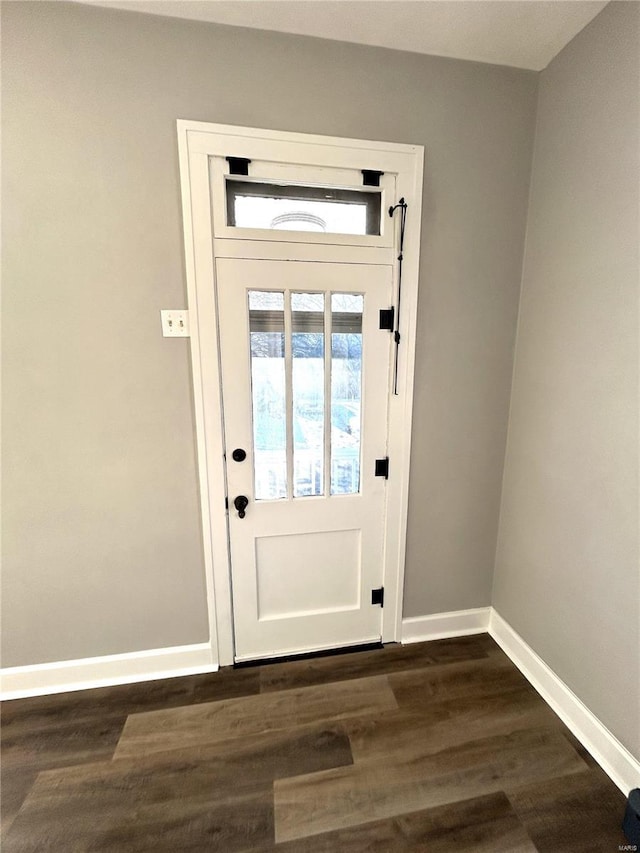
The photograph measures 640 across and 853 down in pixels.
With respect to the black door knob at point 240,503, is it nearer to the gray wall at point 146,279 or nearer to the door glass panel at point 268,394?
the door glass panel at point 268,394

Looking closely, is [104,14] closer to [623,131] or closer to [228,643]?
[623,131]

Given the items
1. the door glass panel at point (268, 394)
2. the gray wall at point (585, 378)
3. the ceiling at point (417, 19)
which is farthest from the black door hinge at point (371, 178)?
the gray wall at point (585, 378)

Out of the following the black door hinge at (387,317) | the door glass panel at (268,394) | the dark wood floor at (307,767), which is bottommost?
the dark wood floor at (307,767)

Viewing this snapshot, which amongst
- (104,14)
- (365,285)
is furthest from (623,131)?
(104,14)

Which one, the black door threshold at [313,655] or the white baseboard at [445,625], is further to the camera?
the white baseboard at [445,625]

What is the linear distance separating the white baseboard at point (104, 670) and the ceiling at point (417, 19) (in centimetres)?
263

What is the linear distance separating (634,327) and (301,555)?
164cm

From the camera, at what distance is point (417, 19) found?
1366mm

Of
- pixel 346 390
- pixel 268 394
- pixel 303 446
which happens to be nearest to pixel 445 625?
pixel 303 446

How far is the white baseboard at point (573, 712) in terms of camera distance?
1342 millimetres

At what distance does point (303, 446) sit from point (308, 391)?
26 centimetres

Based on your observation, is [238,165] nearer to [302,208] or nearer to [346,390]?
[302,208]

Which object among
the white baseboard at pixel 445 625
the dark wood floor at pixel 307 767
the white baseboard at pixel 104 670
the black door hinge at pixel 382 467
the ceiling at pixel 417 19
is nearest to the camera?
the dark wood floor at pixel 307 767

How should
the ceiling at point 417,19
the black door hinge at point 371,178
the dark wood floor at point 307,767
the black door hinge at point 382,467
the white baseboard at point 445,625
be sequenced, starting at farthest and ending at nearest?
the white baseboard at point 445,625, the black door hinge at point 382,467, the black door hinge at point 371,178, the ceiling at point 417,19, the dark wood floor at point 307,767
